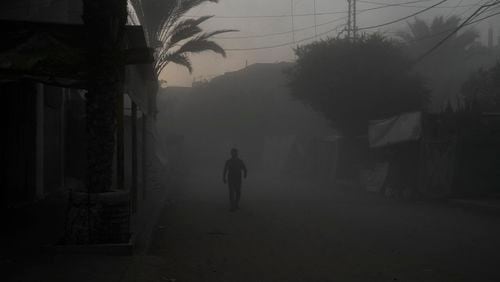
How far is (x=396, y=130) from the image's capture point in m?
18.6

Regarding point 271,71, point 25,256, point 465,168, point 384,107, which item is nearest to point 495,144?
point 465,168

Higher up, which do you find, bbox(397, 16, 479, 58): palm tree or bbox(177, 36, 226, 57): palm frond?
bbox(397, 16, 479, 58): palm tree

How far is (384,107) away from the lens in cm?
2648

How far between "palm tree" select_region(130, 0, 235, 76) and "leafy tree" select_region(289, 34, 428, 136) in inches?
242

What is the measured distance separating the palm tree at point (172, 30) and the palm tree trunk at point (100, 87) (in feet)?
41.3

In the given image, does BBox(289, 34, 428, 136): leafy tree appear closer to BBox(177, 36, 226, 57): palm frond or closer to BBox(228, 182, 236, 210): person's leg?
BBox(177, 36, 226, 57): palm frond

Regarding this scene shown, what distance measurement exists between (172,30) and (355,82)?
8921 millimetres

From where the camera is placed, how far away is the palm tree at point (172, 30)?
66.4ft

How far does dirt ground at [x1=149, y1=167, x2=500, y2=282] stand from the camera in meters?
7.47

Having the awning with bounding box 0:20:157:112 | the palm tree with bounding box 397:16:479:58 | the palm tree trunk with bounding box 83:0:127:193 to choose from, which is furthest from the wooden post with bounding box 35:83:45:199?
the palm tree with bounding box 397:16:479:58

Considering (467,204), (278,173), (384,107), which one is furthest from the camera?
(278,173)

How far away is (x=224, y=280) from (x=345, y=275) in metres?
1.52

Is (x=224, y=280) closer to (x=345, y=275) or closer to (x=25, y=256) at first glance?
(x=345, y=275)

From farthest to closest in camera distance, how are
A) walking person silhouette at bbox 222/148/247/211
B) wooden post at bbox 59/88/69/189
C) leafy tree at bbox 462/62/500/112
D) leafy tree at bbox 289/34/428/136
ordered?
leafy tree at bbox 289/34/428/136 < leafy tree at bbox 462/62/500/112 < wooden post at bbox 59/88/69/189 < walking person silhouette at bbox 222/148/247/211
